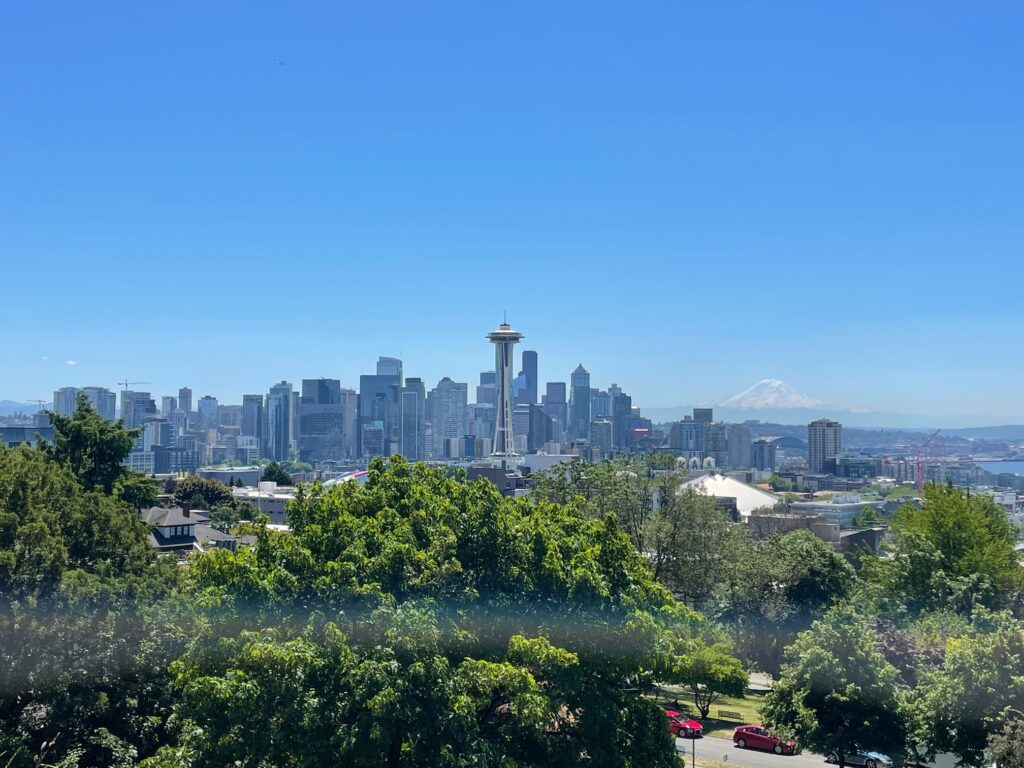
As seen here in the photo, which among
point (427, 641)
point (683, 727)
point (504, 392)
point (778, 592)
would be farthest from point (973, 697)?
point (504, 392)

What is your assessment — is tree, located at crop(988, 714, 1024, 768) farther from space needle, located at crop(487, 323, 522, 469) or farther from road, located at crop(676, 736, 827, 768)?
space needle, located at crop(487, 323, 522, 469)

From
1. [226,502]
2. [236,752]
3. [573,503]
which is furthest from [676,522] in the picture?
[226,502]

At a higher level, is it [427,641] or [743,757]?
[427,641]

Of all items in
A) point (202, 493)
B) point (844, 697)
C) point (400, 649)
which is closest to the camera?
point (400, 649)

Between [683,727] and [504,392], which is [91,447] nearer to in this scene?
[683,727]

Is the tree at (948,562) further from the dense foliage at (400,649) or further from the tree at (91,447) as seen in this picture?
the tree at (91,447)

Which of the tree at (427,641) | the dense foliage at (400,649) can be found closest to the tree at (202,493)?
the dense foliage at (400,649)
